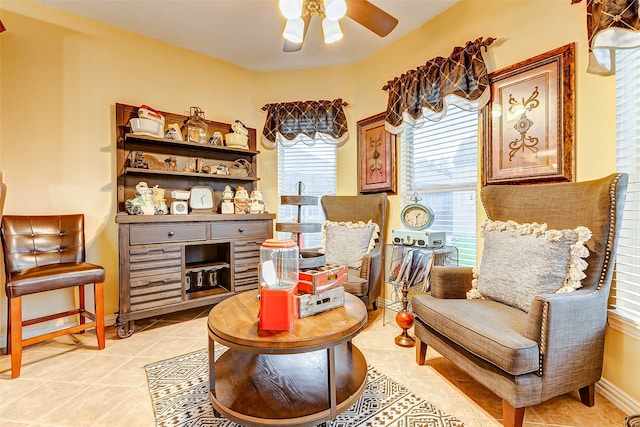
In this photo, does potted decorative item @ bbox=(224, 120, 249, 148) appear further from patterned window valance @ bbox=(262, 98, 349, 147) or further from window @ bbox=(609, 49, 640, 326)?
window @ bbox=(609, 49, 640, 326)

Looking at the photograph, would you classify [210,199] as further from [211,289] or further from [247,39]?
[247,39]

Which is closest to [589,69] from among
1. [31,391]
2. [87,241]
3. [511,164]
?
[511,164]

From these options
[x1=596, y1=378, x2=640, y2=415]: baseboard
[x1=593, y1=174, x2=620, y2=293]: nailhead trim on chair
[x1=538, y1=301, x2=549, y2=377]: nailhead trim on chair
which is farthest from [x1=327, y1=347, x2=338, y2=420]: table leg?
[x1=596, y1=378, x2=640, y2=415]: baseboard

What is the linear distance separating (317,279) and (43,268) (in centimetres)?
208

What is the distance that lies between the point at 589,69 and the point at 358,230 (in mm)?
1990

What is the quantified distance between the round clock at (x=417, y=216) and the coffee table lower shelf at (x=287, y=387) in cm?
129

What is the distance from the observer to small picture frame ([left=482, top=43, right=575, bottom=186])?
1.84 metres

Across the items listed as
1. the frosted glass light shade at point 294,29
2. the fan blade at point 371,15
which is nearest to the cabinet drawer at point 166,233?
the frosted glass light shade at point 294,29

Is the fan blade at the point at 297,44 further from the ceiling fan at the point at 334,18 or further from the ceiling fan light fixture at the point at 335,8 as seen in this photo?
the ceiling fan light fixture at the point at 335,8

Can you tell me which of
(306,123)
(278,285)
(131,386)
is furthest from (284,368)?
(306,123)

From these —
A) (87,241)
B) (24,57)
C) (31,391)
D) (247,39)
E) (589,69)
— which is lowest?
(31,391)

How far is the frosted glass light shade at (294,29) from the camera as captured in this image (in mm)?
1823

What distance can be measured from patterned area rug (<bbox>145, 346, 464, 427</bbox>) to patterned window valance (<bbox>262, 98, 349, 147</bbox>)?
2514mm

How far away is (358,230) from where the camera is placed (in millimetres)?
2965
